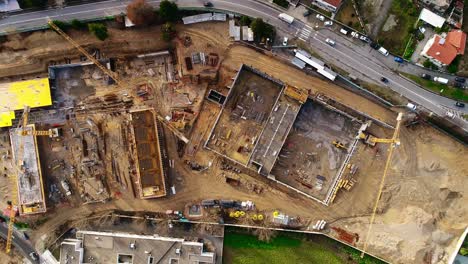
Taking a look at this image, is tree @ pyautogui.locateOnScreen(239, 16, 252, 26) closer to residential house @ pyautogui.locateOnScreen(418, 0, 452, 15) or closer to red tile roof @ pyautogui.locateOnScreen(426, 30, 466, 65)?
residential house @ pyautogui.locateOnScreen(418, 0, 452, 15)

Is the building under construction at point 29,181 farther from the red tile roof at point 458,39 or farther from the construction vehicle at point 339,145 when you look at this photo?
the red tile roof at point 458,39

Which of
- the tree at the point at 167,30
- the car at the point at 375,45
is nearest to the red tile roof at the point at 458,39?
the car at the point at 375,45

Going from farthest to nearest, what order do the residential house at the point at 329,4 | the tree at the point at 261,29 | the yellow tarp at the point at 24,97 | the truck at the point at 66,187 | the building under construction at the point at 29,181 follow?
the truck at the point at 66,187
the building under construction at the point at 29,181
the yellow tarp at the point at 24,97
the residential house at the point at 329,4
the tree at the point at 261,29

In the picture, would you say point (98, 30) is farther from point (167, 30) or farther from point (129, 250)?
point (129, 250)

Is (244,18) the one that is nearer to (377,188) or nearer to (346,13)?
(346,13)

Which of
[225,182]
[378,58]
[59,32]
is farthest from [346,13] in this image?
[59,32]

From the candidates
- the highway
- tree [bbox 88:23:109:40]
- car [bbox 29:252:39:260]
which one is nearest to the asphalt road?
car [bbox 29:252:39:260]
